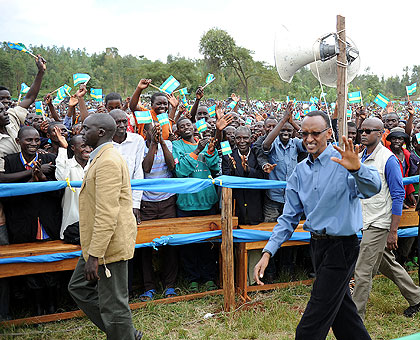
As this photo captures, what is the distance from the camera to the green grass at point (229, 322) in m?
3.96

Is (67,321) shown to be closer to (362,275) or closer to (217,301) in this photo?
(217,301)

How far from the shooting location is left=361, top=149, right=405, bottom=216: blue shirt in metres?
3.92

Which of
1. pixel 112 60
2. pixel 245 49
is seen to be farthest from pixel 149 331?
pixel 112 60

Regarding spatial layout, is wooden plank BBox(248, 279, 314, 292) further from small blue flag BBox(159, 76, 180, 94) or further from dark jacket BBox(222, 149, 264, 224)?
small blue flag BBox(159, 76, 180, 94)

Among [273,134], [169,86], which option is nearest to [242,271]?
[273,134]

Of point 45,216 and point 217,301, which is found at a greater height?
point 45,216

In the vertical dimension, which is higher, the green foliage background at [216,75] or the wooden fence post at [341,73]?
the green foliage background at [216,75]

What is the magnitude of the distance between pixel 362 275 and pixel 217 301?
159 cm

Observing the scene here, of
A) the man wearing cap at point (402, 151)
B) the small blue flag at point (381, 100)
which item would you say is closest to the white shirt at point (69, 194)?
the man wearing cap at point (402, 151)

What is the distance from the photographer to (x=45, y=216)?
14.0 ft

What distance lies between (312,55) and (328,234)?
1515 millimetres

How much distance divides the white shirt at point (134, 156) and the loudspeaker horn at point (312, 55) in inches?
73.3

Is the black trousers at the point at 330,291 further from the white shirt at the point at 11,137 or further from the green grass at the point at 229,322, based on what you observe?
the white shirt at the point at 11,137

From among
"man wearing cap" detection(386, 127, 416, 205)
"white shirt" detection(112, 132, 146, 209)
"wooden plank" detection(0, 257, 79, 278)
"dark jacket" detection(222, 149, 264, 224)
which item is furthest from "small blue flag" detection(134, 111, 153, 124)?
"man wearing cap" detection(386, 127, 416, 205)
